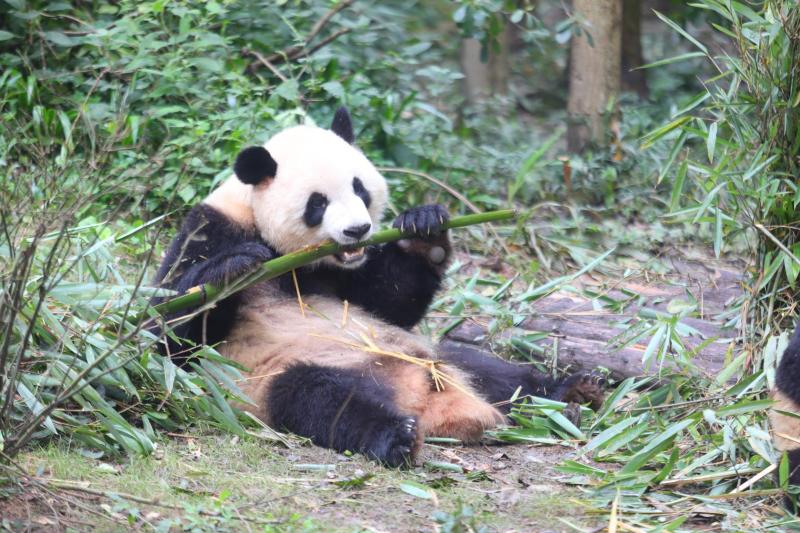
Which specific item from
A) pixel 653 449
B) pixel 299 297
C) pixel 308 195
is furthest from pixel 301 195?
pixel 653 449

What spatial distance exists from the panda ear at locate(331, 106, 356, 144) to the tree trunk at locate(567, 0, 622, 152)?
124 inches

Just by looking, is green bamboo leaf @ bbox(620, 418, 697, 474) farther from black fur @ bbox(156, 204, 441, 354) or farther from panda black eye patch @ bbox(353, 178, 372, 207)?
panda black eye patch @ bbox(353, 178, 372, 207)

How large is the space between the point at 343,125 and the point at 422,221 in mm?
805

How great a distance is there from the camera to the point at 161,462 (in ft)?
12.6

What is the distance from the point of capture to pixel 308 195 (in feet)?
15.5

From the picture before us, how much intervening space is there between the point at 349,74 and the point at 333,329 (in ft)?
11.4

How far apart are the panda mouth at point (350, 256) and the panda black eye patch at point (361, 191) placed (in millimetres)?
250

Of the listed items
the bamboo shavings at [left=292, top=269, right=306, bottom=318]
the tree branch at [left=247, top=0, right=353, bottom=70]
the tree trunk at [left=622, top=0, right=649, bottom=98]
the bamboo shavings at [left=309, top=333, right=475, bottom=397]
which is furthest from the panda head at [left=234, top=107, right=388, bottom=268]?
the tree trunk at [left=622, top=0, right=649, bottom=98]

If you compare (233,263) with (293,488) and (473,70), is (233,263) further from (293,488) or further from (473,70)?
(473,70)

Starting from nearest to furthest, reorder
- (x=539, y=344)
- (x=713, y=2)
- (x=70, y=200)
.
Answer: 1. (x=70, y=200)
2. (x=713, y=2)
3. (x=539, y=344)

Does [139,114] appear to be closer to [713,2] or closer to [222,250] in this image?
[222,250]

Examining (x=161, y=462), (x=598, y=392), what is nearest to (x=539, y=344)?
(x=598, y=392)

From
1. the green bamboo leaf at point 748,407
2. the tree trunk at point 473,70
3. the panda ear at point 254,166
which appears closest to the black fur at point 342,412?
the panda ear at point 254,166

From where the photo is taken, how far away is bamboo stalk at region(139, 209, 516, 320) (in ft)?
14.1
